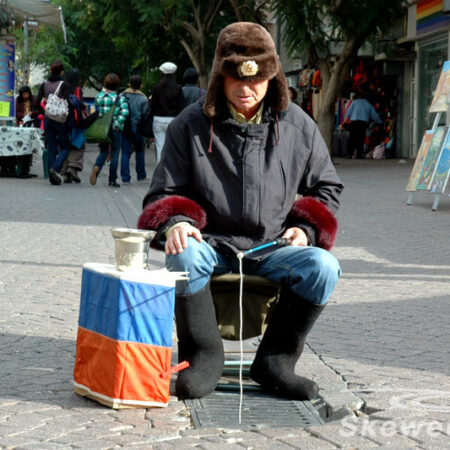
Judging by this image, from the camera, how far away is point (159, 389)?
3.96 m

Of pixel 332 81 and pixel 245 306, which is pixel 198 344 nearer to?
pixel 245 306

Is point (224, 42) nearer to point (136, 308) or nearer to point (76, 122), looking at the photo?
point (136, 308)

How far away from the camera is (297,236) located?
4289mm

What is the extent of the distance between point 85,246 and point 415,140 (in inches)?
813

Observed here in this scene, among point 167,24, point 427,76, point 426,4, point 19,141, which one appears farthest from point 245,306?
point 167,24

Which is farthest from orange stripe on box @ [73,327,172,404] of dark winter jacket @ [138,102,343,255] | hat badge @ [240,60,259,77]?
hat badge @ [240,60,259,77]

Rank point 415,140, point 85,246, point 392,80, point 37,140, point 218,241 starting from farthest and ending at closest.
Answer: point 392,80, point 415,140, point 37,140, point 85,246, point 218,241

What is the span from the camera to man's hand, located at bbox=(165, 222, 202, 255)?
13.2ft

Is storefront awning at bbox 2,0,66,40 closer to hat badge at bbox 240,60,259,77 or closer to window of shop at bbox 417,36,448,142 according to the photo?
window of shop at bbox 417,36,448,142

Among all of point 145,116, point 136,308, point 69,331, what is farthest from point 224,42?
point 145,116

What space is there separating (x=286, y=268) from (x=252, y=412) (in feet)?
1.98

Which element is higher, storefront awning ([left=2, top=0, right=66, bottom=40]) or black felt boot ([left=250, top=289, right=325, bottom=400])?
storefront awning ([left=2, top=0, right=66, bottom=40])

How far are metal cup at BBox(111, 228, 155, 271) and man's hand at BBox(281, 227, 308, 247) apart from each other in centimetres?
66

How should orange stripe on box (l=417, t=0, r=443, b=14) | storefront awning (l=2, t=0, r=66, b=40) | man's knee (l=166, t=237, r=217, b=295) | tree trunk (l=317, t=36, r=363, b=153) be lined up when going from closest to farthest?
man's knee (l=166, t=237, r=217, b=295) < storefront awning (l=2, t=0, r=66, b=40) < tree trunk (l=317, t=36, r=363, b=153) < orange stripe on box (l=417, t=0, r=443, b=14)
